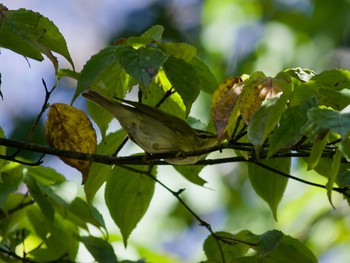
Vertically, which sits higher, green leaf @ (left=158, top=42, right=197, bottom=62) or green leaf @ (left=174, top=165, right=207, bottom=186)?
green leaf @ (left=158, top=42, right=197, bottom=62)

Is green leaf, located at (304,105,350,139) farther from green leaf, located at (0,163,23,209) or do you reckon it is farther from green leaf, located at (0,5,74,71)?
green leaf, located at (0,163,23,209)

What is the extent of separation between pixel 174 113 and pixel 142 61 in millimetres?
291

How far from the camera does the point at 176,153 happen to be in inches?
47.4

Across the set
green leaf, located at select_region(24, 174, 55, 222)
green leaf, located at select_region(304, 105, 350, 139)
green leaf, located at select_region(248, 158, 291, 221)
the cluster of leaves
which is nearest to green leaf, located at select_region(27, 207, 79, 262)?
the cluster of leaves

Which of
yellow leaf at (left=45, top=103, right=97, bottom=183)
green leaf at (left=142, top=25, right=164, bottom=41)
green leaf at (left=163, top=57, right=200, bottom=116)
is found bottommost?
yellow leaf at (left=45, top=103, right=97, bottom=183)

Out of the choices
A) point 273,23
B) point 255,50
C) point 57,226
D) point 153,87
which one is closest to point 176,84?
point 153,87

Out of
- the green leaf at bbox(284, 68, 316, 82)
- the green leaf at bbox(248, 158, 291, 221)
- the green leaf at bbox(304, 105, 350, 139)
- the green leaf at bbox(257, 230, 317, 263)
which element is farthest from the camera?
the green leaf at bbox(248, 158, 291, 221)

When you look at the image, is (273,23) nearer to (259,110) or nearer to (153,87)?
(153,87)

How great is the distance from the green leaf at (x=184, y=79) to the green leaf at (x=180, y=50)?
0.18 ft

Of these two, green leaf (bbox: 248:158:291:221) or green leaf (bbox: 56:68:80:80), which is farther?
green leaf (bbox: 248:158:291:221)

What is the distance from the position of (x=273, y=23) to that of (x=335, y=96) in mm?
2763

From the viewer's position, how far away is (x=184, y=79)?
1122 millimetres

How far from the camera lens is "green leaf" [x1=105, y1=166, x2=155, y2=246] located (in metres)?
1.44

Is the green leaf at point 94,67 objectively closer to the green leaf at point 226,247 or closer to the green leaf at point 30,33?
the green leaf at point 30,33
